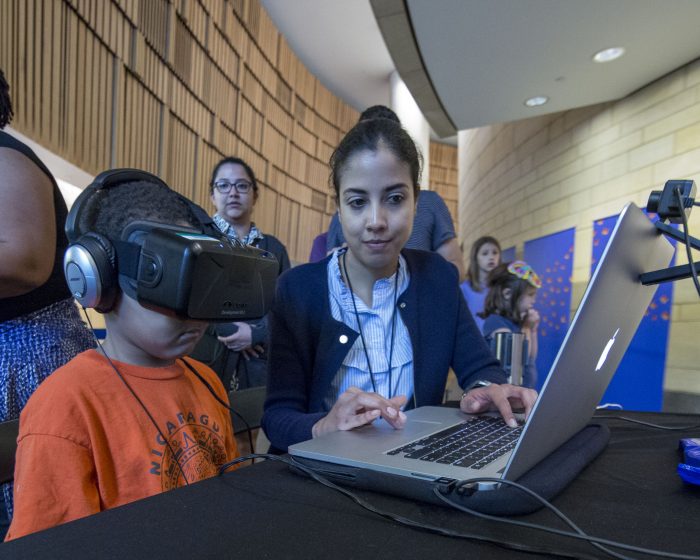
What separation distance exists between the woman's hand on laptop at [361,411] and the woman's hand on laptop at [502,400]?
168mm

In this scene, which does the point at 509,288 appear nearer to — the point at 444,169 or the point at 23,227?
the point at 23,227

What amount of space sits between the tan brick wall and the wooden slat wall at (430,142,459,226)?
549 centimetres

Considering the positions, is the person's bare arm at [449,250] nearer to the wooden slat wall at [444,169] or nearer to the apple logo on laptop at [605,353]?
the apple logo on laptop at [605,353]

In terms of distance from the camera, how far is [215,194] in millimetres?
2287

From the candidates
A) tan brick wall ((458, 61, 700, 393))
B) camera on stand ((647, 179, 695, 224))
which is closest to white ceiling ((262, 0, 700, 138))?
tan brick wall ((458, 61, 700, 393))

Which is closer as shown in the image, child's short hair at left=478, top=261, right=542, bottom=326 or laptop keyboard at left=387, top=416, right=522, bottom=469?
laptop keyboard at left=387, top=416, right=522, bottom=469

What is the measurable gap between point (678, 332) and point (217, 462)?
2558 mm

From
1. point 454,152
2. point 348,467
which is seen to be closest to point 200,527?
point 348,467

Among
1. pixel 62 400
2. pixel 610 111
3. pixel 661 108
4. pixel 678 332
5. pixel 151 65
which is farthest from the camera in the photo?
pixel 151 65

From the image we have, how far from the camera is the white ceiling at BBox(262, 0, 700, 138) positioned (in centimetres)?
226

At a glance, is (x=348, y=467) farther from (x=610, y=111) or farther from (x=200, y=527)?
(x=610, y=111)

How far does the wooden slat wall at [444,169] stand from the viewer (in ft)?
Result: 35.1

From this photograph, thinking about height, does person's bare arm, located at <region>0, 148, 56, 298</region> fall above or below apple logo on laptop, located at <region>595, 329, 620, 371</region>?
above

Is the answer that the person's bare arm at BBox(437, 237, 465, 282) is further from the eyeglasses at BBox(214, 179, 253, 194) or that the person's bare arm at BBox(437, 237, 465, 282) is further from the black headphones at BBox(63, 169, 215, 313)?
the black headphones at BBox(63, 169, 215, 313)
